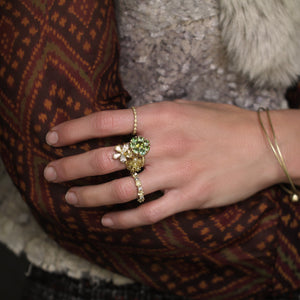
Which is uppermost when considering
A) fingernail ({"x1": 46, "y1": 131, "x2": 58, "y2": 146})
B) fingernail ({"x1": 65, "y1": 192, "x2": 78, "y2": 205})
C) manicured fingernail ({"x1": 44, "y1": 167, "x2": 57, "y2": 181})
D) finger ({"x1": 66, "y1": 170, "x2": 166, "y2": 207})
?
fingernail ({"x1": 46, "y1": 131, "x2": 58, "y2": 146})

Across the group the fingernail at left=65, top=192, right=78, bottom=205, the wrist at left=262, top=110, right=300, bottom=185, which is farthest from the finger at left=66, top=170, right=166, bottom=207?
the wrist at left=262, top=110, right=300, bottom=185

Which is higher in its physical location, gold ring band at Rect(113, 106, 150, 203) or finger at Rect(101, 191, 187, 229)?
gold ring band at Rect(113, 106, 150, 203)

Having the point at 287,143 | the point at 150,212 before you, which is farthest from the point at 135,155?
the point at 287,143

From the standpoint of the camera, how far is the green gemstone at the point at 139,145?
0.55 m

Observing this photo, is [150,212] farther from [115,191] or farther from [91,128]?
[91,128]

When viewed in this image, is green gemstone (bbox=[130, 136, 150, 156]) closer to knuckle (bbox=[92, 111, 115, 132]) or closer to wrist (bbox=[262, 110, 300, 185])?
knuckle (bbox=[92, 111, 115, 132])

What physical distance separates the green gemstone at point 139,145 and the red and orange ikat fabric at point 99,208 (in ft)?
0.17

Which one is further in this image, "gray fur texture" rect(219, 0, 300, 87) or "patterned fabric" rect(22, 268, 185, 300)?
"patterned fabric" rect(22, 268, 185, 300)

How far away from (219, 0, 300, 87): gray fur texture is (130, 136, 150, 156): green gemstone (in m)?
0.25

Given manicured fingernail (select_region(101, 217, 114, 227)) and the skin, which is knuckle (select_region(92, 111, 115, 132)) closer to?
the skin

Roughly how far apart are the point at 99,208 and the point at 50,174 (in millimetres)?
112

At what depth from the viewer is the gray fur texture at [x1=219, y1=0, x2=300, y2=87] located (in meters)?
0.58

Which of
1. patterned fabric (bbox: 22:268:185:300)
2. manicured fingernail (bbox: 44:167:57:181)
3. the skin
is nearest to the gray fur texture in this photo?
the skin

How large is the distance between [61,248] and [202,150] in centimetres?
39
